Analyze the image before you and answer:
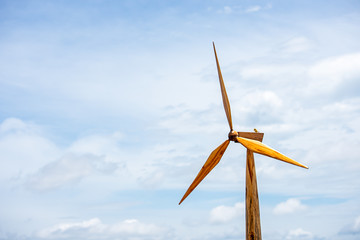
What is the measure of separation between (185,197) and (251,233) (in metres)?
4.81

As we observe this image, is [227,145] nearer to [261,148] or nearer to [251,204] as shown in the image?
[261,148]

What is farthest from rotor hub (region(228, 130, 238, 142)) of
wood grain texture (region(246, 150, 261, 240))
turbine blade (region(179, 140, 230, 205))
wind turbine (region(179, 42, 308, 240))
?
wood grain texture (region(246, 150, 261, 240))

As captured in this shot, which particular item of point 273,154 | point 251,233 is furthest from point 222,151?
point 251,233

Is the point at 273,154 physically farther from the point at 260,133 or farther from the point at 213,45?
the point at 213,45

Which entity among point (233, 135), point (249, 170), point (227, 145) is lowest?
point (249, 170)

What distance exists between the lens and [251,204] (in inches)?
1259

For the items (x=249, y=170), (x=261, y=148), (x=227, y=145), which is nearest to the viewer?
(x=261, y=148)

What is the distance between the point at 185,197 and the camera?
3166cm

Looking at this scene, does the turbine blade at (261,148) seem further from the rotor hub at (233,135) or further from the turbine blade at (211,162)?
the turbine blade at (211,162)

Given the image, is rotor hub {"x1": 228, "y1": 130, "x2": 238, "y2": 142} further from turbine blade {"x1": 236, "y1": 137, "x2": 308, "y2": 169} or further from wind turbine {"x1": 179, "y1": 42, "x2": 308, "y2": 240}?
turbine blade {"x1": 236, "y1": 137, "x2": 308, "y2": 169}

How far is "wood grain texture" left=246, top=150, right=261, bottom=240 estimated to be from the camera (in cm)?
3183

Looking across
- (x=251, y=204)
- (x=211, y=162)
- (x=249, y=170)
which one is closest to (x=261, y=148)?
(x=249, y=170)

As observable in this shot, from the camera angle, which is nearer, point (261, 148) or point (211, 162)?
point (261, 148)

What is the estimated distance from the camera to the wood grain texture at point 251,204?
104 ft
